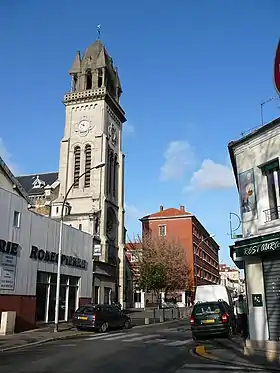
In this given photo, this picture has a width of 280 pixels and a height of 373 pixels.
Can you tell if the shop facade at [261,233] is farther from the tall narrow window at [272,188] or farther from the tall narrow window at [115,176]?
the tall narrow window at [115,176]

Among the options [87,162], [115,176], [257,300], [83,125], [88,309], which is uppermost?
[83,125]

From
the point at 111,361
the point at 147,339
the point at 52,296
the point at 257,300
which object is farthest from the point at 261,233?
the point at 52,296

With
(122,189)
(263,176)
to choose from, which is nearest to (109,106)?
(122,189)

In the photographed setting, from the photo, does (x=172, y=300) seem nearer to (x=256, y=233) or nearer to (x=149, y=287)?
(x=149, y=287)

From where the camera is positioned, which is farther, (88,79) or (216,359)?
(88,79)

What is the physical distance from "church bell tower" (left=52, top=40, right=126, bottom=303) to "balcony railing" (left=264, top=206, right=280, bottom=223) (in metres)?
33.2

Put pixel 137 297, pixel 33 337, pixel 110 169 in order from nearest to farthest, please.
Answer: pixel 33 337 → pixel 110 169 → pixel 137 297

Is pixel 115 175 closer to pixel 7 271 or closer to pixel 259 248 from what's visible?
pixel 7 271

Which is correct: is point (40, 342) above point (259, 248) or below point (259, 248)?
below

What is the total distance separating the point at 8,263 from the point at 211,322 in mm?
10849

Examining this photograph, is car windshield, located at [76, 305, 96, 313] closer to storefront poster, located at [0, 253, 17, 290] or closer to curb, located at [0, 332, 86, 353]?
curb, located at [0, 332, 86, 353]

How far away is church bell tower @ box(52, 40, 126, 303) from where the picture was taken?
50188 millimetres

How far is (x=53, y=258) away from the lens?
2636cm

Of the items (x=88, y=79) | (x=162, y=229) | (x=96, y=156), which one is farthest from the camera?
(x=162, y=229)
